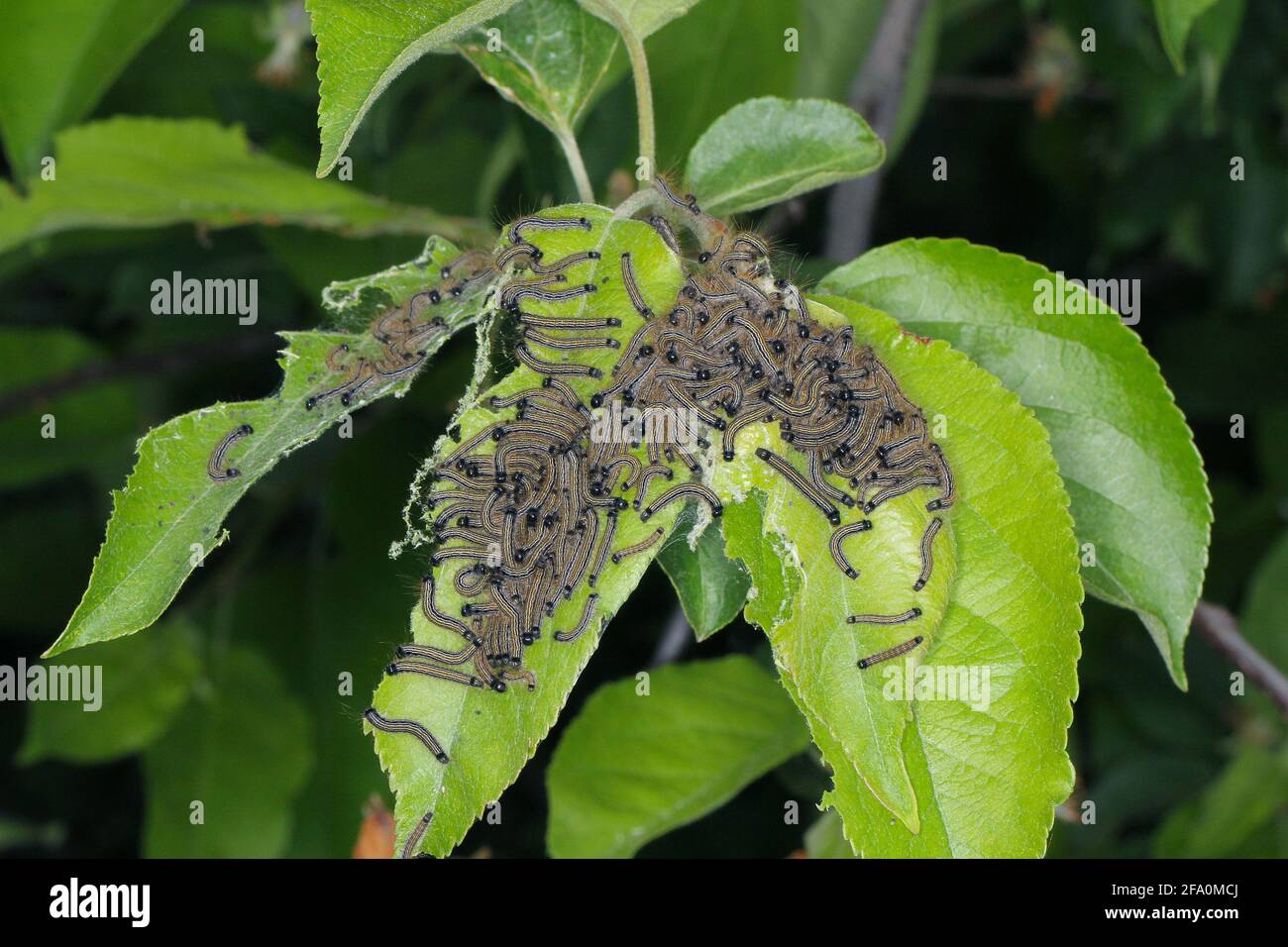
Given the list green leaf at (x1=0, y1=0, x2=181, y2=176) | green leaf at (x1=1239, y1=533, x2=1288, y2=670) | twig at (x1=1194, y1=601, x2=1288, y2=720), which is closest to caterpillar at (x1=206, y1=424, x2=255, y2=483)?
green leaf at (x1=0, y1=0, x2=181, y2=176)

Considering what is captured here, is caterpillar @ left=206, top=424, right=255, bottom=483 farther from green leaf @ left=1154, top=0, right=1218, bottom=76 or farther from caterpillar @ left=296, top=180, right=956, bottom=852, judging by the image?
green leaf @ left=1154, top=0, right=1218, bottom=76

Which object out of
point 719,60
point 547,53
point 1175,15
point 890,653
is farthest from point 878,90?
point 890,653

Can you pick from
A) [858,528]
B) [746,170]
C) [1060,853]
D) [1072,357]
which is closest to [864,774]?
[858,528]

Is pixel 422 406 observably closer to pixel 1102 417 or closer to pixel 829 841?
pixel 829 841

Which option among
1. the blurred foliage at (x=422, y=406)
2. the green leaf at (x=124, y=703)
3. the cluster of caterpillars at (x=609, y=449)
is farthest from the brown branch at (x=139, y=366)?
the cluster of caterpillars at (x=609, y=449)

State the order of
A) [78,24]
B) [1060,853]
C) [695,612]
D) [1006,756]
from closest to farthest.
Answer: [1006,756]
[695,612]
[78,24]
[1060,853]

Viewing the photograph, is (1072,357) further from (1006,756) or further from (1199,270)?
(1199,270)

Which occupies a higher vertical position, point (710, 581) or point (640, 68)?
point (640, 68)
